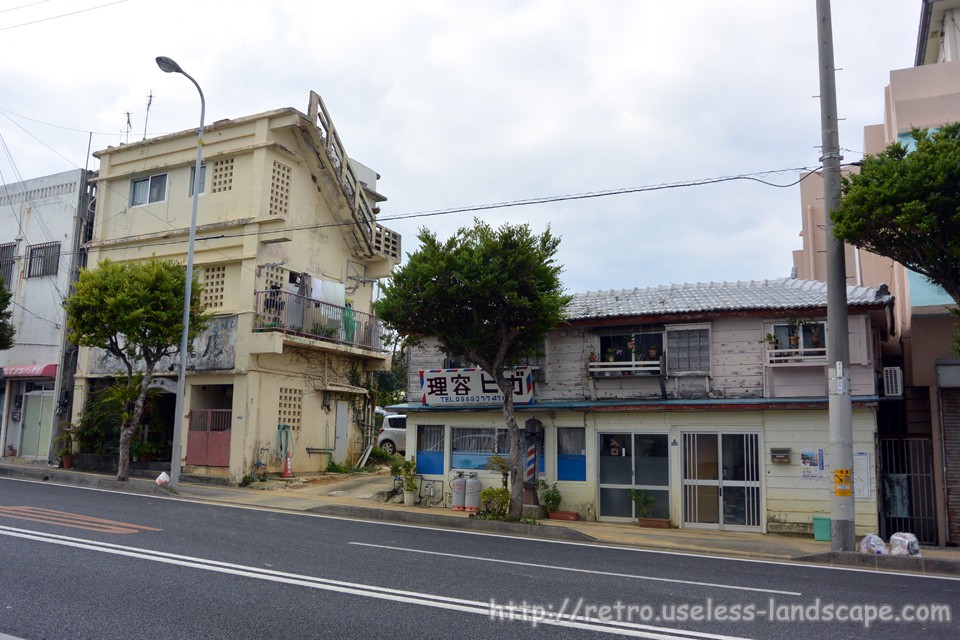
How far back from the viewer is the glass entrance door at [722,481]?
15812 millimetres

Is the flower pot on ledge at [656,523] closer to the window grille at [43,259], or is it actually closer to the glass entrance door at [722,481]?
the glass entrance door at [722,481]

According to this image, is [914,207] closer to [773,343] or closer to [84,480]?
[773,343]

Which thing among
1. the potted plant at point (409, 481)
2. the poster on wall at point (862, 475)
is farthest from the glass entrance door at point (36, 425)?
the poster on wall at point (862, 475)

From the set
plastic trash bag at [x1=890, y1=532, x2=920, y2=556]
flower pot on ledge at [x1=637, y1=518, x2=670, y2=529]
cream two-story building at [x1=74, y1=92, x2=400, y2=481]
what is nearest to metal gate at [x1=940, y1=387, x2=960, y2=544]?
plastic trash bag at [x1=890, y1=532, x2=920, y2=556]

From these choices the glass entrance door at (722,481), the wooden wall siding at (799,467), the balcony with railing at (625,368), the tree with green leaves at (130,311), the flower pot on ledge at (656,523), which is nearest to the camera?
the wooden wall siding at (799,467)

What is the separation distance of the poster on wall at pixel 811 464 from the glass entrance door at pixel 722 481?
881mm

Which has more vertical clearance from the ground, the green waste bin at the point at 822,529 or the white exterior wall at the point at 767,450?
the white exterior wall at the point at 767,450

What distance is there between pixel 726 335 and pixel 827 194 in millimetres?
4313

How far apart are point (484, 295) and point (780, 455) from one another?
7063 mm

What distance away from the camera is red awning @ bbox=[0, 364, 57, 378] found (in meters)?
25.8

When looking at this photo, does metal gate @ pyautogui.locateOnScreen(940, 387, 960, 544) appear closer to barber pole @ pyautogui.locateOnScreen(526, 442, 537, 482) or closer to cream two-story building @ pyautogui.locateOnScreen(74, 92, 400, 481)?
barber pole @ pyautogui.locateOnScreen(526, 442, 537, 482)

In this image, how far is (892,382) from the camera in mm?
15609

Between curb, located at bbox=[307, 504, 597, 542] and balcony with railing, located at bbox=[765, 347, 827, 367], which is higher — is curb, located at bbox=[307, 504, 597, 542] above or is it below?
below

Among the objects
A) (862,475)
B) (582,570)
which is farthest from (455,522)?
(862,475)
